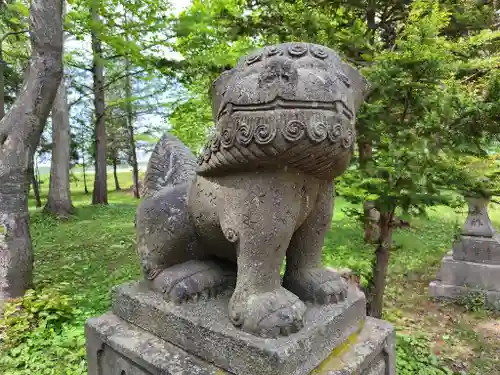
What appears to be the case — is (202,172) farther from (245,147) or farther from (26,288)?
(26,288)

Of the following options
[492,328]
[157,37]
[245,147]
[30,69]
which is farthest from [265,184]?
[157,37]

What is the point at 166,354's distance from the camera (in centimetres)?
152

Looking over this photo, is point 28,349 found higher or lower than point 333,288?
lower

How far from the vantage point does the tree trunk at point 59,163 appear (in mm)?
9289

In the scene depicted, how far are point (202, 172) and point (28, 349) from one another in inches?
102

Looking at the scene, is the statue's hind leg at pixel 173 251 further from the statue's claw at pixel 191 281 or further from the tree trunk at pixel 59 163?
the tree trunk at pixel 59 163

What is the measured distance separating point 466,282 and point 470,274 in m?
0.12

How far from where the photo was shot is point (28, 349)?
3.08m

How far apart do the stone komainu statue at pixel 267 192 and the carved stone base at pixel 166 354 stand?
0.20 meters

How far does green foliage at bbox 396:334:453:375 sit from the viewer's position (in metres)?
3.02

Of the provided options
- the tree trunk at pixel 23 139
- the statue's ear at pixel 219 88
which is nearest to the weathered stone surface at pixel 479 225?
the statue's ear at pixel 219 88

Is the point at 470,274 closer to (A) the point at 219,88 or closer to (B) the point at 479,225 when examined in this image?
(B) the point at 479,225

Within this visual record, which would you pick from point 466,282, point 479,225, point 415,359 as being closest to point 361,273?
point 415,359

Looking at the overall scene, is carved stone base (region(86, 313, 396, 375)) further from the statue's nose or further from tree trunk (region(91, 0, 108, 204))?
tree trunk (region(91, 0, 108, 204))
